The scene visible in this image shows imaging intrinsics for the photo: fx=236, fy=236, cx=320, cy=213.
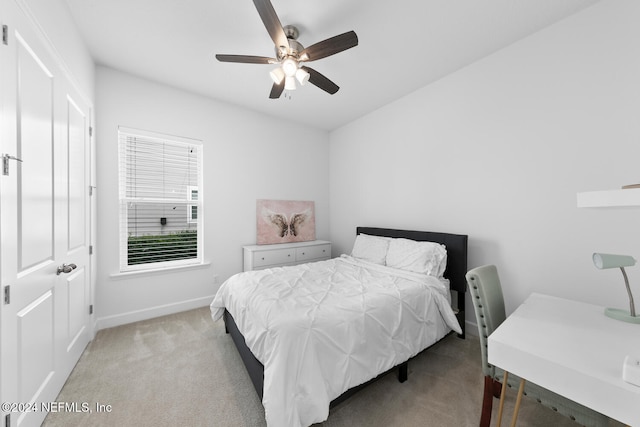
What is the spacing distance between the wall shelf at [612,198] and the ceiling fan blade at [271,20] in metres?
1.90

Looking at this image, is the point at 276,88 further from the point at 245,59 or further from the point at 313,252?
the point at 313,252

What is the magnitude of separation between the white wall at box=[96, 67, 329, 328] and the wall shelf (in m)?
3.42

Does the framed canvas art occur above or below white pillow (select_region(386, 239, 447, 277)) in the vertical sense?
above

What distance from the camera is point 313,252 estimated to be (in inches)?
156

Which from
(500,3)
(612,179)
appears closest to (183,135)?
(500,3)

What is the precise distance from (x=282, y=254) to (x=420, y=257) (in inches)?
78.1

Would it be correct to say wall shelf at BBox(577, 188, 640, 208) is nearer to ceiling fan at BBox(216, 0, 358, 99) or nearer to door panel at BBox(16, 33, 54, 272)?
ceiling fan at BBox(216, 0, 358, 99)

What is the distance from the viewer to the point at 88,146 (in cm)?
231

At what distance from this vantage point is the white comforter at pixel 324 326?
4.27 feet

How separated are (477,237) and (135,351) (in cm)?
361

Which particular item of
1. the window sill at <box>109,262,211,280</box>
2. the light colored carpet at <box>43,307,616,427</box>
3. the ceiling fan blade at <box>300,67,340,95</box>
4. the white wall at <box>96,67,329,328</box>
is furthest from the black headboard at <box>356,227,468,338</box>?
the window sill at <box>109,262,211,280</box>

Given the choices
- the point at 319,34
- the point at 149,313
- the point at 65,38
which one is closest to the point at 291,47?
the point at 319,34

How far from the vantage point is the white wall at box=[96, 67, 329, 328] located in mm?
2682

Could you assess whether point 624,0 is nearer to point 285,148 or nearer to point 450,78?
point 450,78
